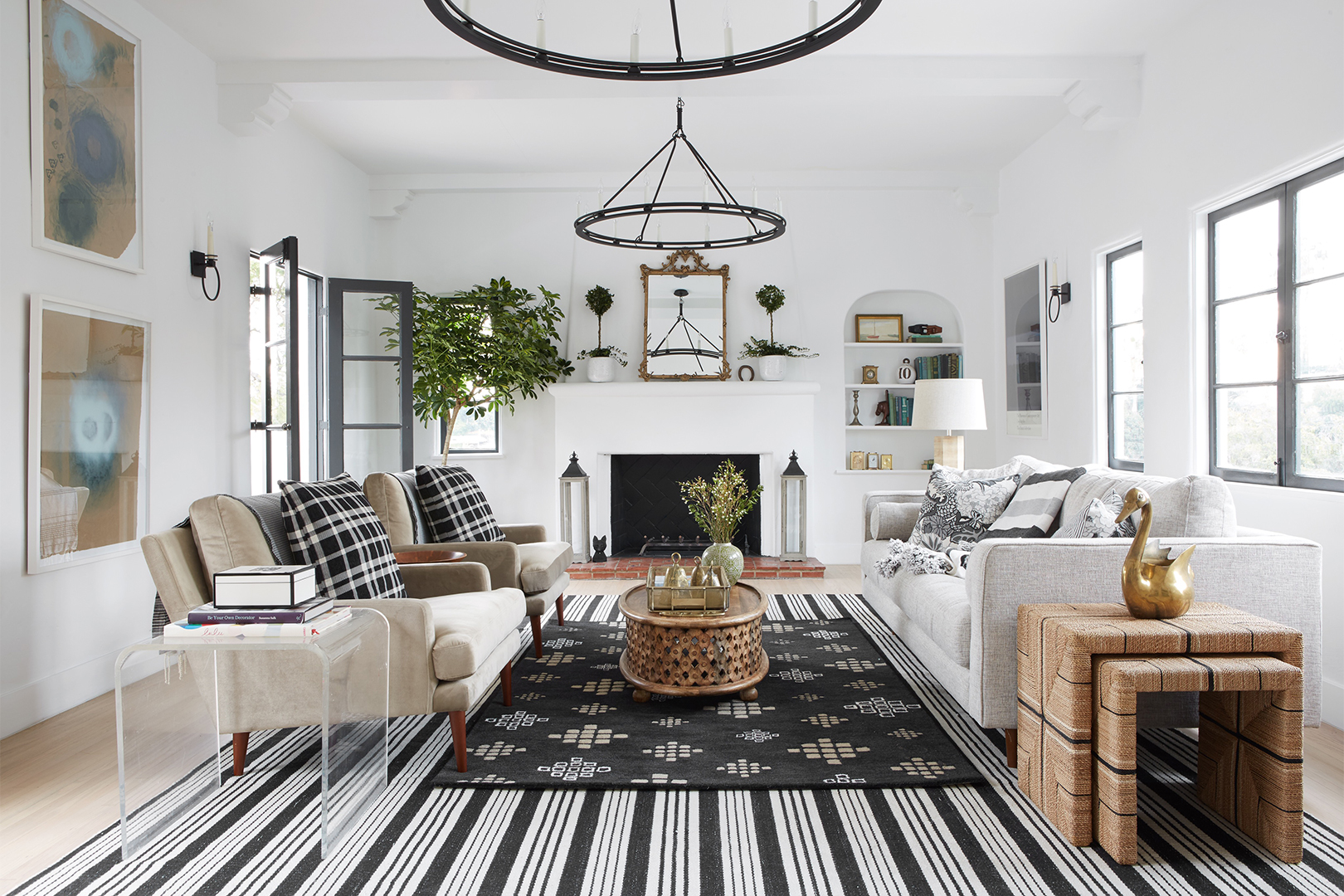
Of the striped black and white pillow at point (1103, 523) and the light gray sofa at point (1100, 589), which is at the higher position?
the striped black and white pillow at point (1103, 523)

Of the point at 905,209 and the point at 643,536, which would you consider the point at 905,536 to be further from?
the point at 905,209

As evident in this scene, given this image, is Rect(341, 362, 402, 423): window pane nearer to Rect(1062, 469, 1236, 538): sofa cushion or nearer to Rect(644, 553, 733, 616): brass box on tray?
Rect(644, 553, 733, 616): brass box on tray

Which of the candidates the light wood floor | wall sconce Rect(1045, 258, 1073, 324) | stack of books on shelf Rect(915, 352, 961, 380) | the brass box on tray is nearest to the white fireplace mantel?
stack of books on shelf Rect(915, 352, 961, 380)

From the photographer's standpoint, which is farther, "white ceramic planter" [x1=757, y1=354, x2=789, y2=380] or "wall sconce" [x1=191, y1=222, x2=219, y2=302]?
"white ceramic planter" [x1=757, y1=354, x2=789, y2=380]

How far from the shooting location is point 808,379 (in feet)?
19.8

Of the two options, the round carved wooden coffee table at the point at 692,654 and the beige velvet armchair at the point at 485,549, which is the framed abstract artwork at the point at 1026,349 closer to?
the round carved wooden coffee table at the point at 692,654

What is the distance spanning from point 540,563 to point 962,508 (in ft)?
6.20

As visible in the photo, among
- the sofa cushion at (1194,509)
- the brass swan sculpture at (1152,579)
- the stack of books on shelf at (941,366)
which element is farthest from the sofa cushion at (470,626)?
the stack of books on shelf at (941,366)

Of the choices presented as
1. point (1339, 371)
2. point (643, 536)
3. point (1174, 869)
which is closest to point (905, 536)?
point (1339, 371)

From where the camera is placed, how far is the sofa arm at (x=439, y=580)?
2936 mm

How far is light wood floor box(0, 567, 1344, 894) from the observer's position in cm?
200

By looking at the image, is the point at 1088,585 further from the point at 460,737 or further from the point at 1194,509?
the point at 460,737

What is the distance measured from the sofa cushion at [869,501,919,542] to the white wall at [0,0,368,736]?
3.31m

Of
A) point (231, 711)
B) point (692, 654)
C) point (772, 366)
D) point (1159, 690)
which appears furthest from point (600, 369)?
point (1159, 690)
